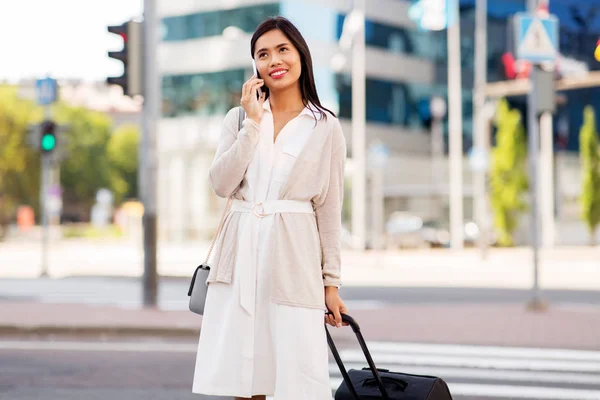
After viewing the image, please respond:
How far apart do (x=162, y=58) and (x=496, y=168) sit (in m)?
15.0

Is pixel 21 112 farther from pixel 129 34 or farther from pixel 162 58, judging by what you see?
pixel 129 34

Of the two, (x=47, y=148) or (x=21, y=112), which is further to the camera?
(x=21, y=112)

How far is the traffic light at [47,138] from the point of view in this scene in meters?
20.7

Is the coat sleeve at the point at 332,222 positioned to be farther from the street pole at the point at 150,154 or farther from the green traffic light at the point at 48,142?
the green traffic light at the point at 48,142

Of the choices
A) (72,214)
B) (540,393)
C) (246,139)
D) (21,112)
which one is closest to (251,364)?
(246,139)

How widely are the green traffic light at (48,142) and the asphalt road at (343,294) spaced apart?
8.99 feet

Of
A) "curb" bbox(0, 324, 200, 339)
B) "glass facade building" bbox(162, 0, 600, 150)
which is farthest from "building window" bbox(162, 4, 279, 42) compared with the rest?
"curb" bbox(0, 324, 200, 339)

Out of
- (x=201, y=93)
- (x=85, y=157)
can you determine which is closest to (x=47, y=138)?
(x=201, y=93)

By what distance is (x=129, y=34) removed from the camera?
1335 cm

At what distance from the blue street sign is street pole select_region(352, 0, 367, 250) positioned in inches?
759

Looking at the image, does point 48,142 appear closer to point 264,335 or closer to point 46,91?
point 46,91

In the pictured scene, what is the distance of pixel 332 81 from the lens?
41281mm

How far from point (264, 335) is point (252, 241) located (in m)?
0.33

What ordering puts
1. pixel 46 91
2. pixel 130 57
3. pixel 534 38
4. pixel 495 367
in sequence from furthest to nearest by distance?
1. pixel 46 91
2. pixel 534 38
3. pixel 130 57
4. pixel 495 367
